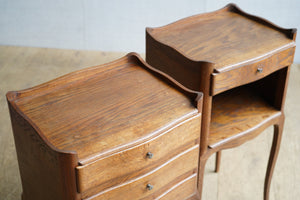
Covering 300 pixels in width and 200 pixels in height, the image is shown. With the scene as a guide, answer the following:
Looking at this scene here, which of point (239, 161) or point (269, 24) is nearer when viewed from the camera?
point (269, 24)

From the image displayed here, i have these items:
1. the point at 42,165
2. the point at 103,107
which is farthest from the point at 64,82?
the point at 42,165

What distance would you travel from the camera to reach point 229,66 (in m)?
1.42

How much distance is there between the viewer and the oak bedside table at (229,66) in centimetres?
144

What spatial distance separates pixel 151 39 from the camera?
1.60m

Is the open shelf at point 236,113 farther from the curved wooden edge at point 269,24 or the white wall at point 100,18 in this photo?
the white wall at point 100,18

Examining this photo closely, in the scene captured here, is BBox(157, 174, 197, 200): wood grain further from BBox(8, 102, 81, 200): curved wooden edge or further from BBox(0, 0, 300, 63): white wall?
BBox(0, 0, 300, 63): white wall

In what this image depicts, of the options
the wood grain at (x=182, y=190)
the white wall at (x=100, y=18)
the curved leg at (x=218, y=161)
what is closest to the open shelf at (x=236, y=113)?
the wood grain at (x=182, y=190)

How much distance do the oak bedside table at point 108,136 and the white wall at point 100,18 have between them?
1.77 m

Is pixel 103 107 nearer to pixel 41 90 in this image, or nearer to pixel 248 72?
pixel 41 90

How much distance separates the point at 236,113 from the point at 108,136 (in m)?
0.70

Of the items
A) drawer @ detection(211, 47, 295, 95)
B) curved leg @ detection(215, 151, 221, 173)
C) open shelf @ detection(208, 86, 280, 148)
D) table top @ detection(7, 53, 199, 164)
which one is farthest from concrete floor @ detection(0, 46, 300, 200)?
table top @ detection(7, 53, 199, 164)

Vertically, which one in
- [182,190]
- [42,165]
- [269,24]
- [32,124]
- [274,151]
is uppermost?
[269,24]

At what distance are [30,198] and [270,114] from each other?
0.93 meters

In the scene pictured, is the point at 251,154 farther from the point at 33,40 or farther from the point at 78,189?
the point at 33,40
